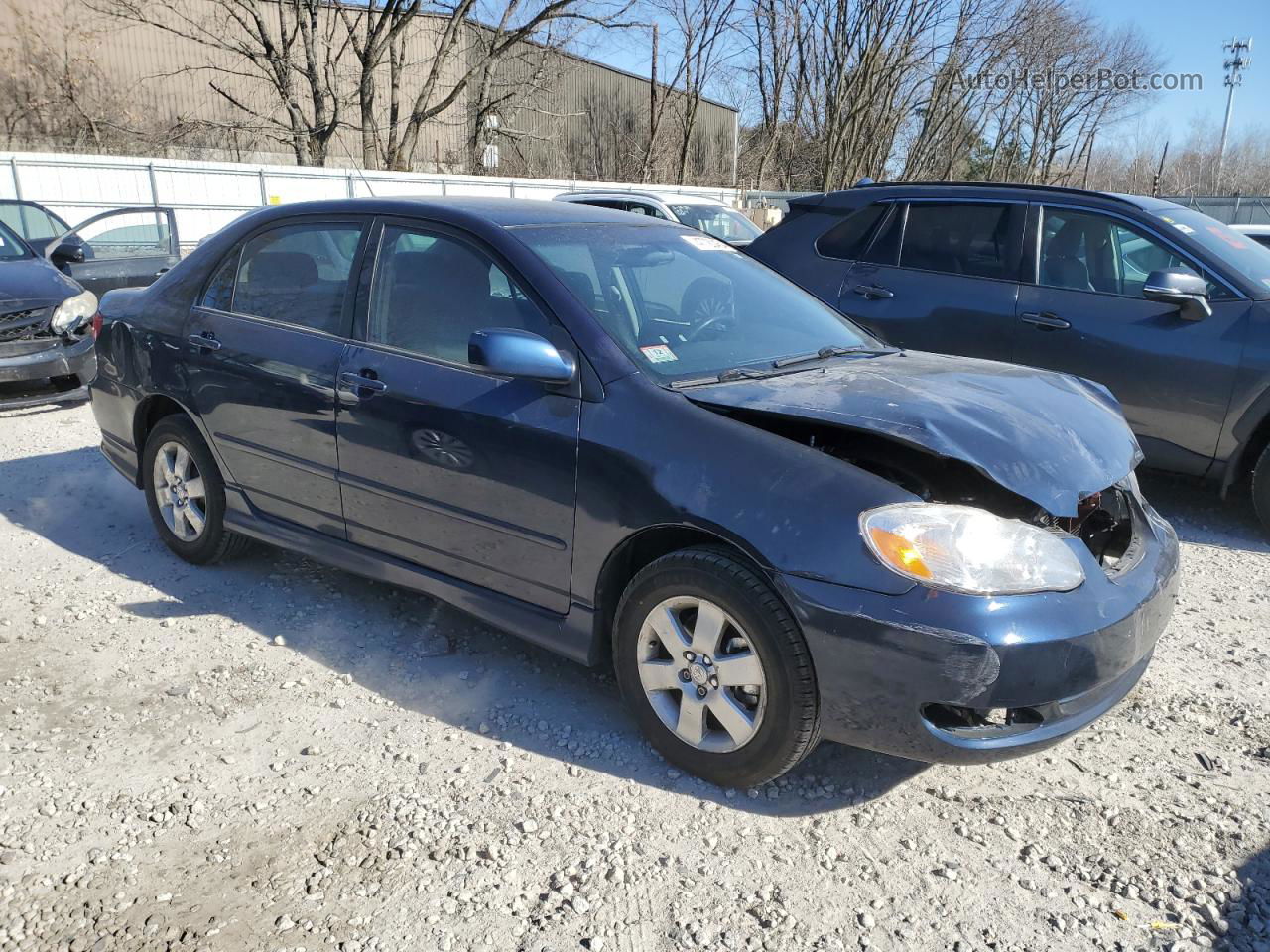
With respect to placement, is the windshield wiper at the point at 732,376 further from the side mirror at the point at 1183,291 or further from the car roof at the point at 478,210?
the side mirror at the point at 1183,291

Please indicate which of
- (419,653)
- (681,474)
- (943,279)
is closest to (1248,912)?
(681,474)

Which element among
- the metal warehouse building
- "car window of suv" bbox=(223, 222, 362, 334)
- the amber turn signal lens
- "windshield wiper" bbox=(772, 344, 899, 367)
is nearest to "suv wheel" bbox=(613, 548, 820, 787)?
the amber turn signal lens

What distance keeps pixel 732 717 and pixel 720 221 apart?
1244 centimetres

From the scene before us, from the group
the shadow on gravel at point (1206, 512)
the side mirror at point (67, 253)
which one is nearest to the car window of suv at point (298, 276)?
the shadow on gravel at point (1206, 512)

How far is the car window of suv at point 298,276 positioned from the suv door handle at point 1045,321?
151 inches

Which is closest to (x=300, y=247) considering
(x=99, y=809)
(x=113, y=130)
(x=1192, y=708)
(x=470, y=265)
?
(x=470, y=265)

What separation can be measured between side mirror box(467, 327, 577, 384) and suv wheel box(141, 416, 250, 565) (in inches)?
76.8

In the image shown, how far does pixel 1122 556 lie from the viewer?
3043 millimetres

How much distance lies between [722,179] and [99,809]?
4620 cm

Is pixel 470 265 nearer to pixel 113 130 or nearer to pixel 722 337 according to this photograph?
pixel 722 337

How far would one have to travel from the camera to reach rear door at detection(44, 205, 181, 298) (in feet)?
29.2

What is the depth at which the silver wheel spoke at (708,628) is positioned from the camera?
2.79m

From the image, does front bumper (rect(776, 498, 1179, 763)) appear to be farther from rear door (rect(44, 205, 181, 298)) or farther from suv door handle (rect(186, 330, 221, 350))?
rear door (rect(44, 205, 181, 298))

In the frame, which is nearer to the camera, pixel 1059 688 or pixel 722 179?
pixel 1059 688
